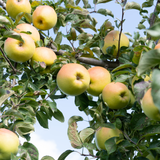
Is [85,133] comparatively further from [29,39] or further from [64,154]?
[29,39]

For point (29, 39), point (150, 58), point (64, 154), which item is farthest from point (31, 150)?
point (150, 58)

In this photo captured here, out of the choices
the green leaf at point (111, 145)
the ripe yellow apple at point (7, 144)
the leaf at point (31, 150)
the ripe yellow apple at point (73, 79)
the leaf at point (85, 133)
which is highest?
the ripe yellow apple at point (73, 79)

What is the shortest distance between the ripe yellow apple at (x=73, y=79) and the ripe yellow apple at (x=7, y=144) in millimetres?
524

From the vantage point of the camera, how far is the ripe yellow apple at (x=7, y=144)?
133cm

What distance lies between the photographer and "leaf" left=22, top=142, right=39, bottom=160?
4.66ft

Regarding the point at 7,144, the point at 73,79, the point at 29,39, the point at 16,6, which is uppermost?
the point at 16,6

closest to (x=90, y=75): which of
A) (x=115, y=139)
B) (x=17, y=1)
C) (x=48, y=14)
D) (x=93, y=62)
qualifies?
(x=93, y=62)

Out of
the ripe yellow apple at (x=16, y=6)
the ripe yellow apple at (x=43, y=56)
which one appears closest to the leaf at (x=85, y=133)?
the ripe yellow apple at (x=43, y=56)

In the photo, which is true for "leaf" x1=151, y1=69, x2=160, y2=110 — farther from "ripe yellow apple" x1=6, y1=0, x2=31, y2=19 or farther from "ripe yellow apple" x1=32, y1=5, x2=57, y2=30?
"ripe yellow apple" x1=6, y1=0, x2=31, y2=19

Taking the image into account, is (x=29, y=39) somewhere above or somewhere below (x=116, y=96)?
above

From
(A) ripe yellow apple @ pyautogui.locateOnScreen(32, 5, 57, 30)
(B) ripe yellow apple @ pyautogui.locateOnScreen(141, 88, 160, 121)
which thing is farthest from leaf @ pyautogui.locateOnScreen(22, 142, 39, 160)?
(A) ripe yellow apple @ pyautogui.locateOnScreen(32, 5, 57, 30)

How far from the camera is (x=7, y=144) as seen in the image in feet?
4.40

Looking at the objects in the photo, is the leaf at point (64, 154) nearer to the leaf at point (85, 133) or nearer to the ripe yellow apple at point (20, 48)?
the leaf at point (85, 133)

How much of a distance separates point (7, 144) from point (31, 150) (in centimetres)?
18
